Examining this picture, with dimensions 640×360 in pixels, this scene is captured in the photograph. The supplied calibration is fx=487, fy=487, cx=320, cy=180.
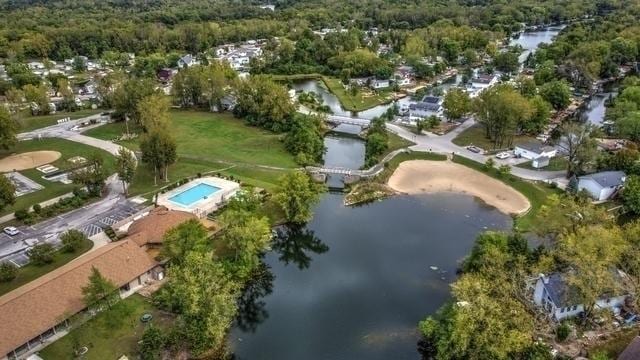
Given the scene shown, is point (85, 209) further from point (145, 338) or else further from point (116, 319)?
point (145, 338)

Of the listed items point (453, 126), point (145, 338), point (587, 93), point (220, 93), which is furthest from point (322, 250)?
point (587, 93)

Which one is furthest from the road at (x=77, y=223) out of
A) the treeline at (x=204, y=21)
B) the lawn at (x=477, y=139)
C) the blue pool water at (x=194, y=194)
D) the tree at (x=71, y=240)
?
the treeline at (x=204, y=21)

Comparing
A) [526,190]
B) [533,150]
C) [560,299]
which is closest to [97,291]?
[560,299]

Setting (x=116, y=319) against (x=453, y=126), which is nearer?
(x=116, y=319)

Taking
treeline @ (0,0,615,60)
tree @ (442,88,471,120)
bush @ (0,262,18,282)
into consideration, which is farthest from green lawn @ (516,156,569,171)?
treeline @ (0,0,615,60)

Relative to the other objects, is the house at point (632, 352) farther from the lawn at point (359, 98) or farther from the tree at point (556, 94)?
the lawn at point (359, 98)

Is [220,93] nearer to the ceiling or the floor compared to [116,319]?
nearer to the ceiling

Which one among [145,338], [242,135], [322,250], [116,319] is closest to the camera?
[145,338]
